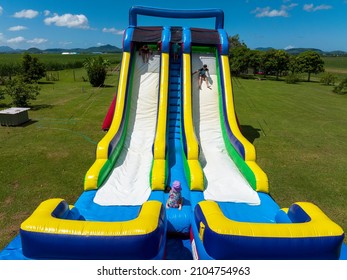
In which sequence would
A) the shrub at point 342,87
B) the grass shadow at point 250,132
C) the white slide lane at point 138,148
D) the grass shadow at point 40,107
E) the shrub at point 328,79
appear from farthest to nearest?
the shrub at point 328,79 → the shrub at point 342,87 → the grass shadow at point 40,107 → the grass shadow at point 250,132 → the white slide lane at point 138,148

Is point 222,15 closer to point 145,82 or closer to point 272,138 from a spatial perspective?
point 145,82

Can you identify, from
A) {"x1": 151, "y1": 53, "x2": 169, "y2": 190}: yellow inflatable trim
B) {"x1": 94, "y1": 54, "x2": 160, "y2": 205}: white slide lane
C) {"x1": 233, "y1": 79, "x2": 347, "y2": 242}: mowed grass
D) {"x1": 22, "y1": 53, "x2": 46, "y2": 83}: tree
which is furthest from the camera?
{"x1": 22, "y1": 53, "x2": 46, "y2": 83}: tree

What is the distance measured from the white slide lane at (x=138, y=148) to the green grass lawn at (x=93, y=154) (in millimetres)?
1324

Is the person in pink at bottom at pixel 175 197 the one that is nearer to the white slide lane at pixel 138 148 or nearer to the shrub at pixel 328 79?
the white slide lane at pixel 138 148

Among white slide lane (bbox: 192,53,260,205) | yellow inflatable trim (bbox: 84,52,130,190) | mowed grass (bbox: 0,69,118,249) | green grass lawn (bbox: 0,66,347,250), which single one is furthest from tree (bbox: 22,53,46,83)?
white slide lane (bbox: 192,53,260,205)

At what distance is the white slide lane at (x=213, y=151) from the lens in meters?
6.04

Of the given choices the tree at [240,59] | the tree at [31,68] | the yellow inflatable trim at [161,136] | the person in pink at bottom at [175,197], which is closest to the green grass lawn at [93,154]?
the yellow inflatable trim at [161,136]

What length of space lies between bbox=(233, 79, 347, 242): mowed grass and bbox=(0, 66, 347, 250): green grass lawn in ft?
0.08

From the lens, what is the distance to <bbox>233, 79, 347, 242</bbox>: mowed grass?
23.3 ft

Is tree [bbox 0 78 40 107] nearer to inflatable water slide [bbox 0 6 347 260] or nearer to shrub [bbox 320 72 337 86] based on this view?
inflatable water slide [bbox 0 6 347 260]

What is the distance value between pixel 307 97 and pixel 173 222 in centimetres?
2370

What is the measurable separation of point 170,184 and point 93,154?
4.28m
